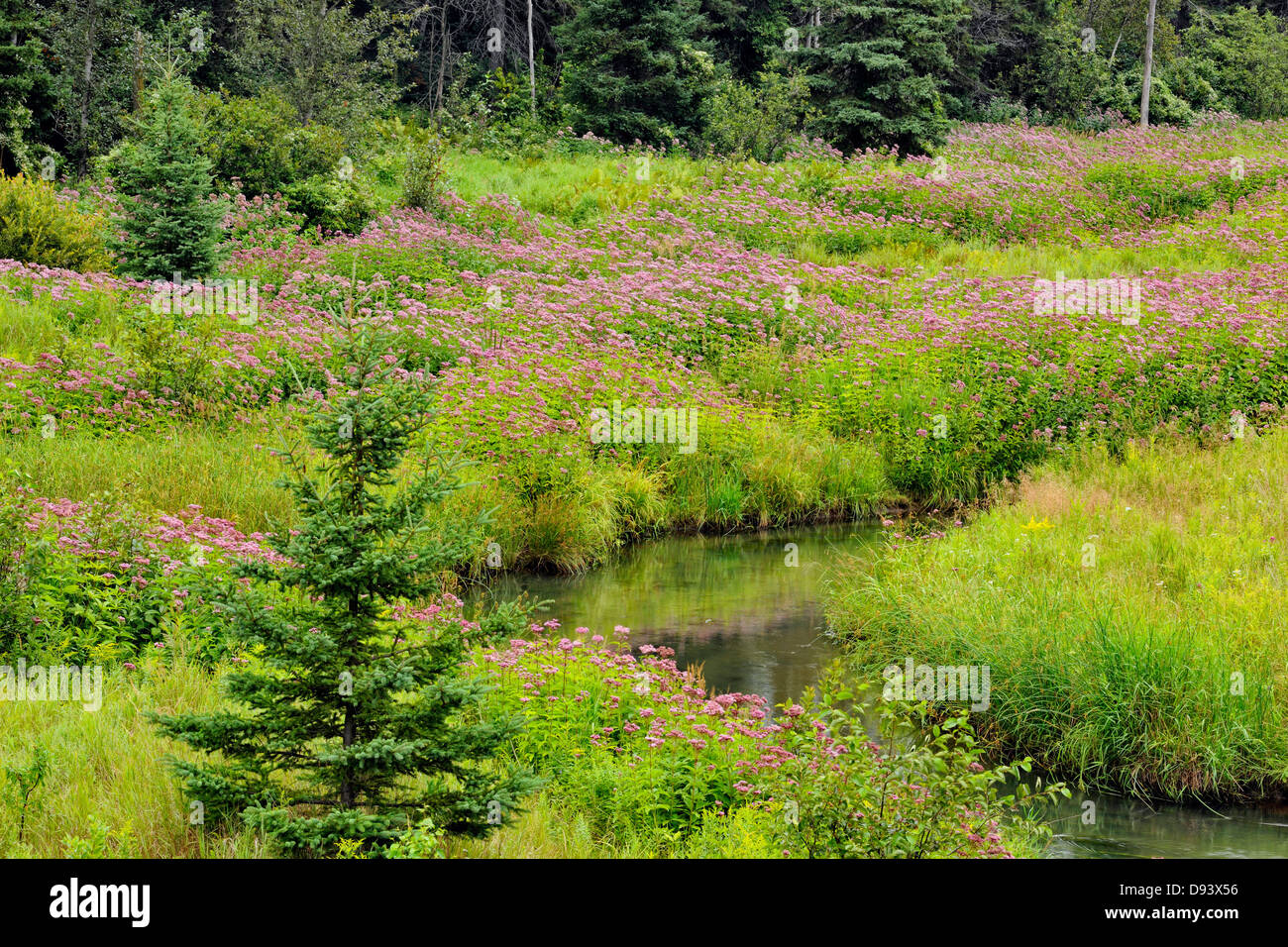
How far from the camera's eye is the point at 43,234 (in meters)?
16.3

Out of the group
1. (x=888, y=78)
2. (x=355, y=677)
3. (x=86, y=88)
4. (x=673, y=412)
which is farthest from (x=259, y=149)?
(x=355, y=677)

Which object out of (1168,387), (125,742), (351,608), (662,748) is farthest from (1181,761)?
(1168,387)

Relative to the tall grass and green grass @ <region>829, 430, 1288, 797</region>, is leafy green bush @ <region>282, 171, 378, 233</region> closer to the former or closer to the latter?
green grass @ <region>829, 430, 1288, 797</region>

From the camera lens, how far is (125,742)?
576cm

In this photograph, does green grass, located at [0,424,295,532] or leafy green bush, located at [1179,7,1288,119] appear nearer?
green grass, located at [0,424,295,532]

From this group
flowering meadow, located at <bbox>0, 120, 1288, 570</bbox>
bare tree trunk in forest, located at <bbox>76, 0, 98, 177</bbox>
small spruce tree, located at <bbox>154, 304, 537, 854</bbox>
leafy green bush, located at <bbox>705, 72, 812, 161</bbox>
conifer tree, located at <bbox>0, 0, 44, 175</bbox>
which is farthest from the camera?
leafy green bush, located at <bbox>705, 72, 812, 161</bbox>

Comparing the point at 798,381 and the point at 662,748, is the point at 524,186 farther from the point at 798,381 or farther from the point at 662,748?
the point at 662,748

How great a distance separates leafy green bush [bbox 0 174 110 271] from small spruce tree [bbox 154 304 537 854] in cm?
1283

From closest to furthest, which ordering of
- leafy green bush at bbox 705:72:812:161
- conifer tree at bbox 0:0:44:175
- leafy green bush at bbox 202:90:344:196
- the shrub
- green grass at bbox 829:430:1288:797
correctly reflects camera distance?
green grass at bbox 829:430:1288:797 < the shrub < leafy green bush at bbox 202:90:344:196 < conifer tree at bbox 0:0:44:175 < leafy green bush at bbox 705:72:812:161

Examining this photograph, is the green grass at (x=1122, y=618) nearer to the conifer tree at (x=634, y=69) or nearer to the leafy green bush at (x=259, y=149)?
the leafy green bush at (x=259, y=149)

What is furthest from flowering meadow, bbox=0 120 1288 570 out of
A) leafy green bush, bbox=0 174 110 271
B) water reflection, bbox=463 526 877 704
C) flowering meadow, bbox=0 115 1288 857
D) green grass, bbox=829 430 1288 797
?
green grass, bbox=829 430 1288 797

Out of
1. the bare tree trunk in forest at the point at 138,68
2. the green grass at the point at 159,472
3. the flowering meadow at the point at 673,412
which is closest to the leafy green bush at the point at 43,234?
the flowering meadow at the point at 673,412

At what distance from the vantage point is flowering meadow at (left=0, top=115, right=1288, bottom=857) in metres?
6.30
